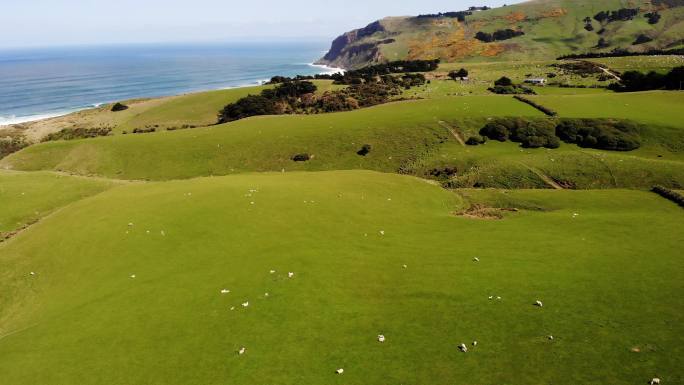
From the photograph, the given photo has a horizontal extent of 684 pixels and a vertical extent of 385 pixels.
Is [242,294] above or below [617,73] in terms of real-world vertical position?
below

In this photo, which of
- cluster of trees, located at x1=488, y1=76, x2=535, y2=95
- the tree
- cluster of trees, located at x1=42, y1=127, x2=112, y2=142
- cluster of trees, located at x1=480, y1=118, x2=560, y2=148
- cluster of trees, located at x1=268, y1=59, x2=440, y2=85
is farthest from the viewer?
cluster of trees, located at x1=268, y1=59, x2=440, y2=85

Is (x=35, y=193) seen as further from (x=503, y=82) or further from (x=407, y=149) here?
(x=503, y=82)

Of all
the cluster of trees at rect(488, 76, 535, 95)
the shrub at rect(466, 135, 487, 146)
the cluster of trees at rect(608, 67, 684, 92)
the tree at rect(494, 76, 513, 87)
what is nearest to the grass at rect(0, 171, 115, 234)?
the shrub at rect(466, 135, 487, 146)

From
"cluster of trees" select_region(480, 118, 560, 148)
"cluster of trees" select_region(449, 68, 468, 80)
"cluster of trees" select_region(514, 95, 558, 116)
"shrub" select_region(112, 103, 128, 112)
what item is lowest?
"cluster of trees" select_region(480, 118, 560, 148)

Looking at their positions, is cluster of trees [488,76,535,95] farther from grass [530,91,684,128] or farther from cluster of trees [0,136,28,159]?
cluster of trees [0,136,28,159]

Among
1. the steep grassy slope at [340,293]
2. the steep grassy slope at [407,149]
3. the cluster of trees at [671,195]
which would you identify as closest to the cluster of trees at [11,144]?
the steep grassy slope at [407,149]

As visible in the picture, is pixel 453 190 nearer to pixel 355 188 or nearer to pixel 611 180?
pixel 355 188

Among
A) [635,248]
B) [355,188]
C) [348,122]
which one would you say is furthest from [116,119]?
[635,248]
